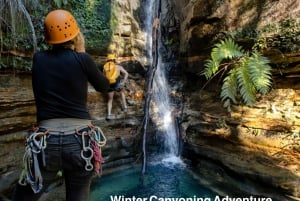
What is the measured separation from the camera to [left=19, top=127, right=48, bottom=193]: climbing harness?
2.27 m

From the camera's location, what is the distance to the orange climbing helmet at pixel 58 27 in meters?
2.32

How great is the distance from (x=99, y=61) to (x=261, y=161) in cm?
417

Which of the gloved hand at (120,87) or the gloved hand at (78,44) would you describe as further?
the gloved hand at (120,87)

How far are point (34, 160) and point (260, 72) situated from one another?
4.48m

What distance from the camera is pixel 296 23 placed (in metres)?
5.50

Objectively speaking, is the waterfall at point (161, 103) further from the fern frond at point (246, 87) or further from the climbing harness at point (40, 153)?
the climbing harness at point (40, 153)

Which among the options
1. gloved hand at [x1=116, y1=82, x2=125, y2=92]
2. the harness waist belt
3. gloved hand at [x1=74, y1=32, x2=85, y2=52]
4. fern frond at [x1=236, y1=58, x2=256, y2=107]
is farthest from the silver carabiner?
gloved hand at [x1=116, y1=82, x2=125, y2=92]

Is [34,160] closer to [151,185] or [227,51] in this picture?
[151,185]

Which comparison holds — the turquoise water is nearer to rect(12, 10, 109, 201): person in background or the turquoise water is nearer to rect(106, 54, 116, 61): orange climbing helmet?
rect(106, 54, 116, 61): orange climbing helmet

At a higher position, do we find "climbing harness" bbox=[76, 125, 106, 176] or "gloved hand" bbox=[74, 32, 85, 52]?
"gloved hand" bbox=[74, 32, 85, 52]

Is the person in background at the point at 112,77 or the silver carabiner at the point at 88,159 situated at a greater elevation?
the person in background at the point at 112,77

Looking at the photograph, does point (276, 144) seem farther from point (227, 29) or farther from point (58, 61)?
point (58, 61)

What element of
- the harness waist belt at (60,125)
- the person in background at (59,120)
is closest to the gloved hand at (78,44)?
the person in background at (59,120)

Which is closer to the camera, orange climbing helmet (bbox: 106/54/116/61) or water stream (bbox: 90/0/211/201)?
water stream (bbox: 90/0/211/201)
